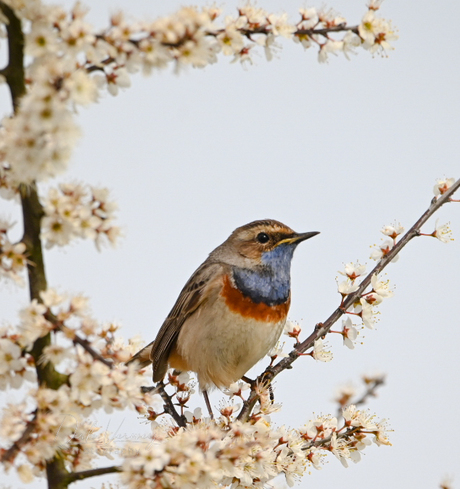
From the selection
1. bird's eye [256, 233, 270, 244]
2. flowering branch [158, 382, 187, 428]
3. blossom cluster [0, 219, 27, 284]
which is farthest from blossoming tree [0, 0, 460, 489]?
bird's eye [256, 233, 270, 244]

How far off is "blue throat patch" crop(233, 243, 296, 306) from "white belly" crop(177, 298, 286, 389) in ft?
→ 0.68

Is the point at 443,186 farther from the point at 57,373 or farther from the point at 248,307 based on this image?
the point at 57,373

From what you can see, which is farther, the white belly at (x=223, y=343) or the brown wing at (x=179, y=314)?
the brown wing at (x=179, y=314)

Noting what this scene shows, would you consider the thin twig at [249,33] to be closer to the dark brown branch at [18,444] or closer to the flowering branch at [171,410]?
the dark brown branch at [18,444]

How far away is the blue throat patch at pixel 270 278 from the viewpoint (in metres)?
5.61

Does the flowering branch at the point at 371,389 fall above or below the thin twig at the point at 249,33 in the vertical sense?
below

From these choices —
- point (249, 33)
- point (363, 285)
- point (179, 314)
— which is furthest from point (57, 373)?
point (179, 314)

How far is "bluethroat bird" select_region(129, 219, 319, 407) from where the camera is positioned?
550 centimetres

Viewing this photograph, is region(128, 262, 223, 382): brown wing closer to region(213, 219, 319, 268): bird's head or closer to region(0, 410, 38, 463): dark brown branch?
region(213, 219, 319, 268): bird's head

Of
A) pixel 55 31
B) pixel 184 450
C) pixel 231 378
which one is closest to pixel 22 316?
pixel 184 450

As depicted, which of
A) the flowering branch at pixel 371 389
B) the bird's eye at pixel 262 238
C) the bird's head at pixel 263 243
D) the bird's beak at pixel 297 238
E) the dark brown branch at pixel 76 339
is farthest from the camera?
the bird's eye at pixel 262 238

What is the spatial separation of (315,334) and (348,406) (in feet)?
1.60

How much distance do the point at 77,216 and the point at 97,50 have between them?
57cm

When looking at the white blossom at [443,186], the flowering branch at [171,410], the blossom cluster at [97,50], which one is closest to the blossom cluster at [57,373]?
the blossom cluster at [97,50]
